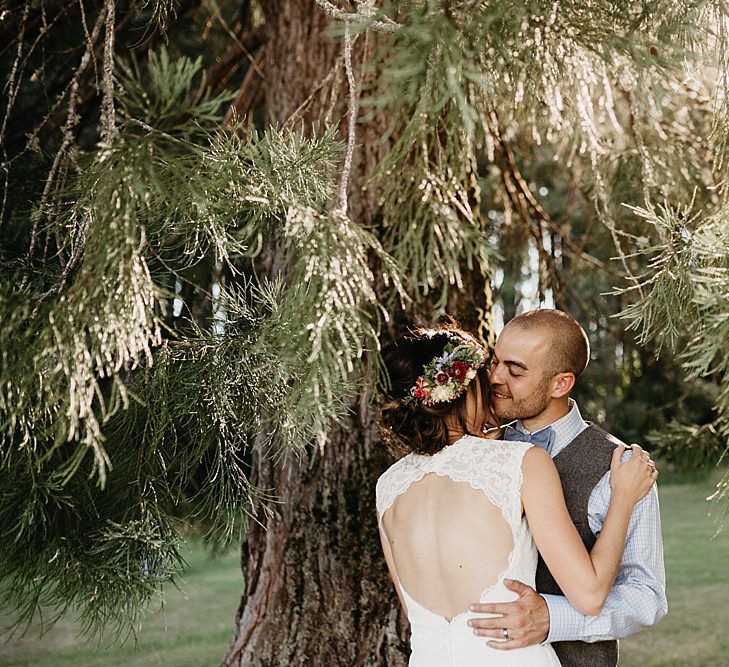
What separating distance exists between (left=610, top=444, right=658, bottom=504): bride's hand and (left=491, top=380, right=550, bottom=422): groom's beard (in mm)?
254

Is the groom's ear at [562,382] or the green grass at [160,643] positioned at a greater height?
the groom's ear at [562,382]

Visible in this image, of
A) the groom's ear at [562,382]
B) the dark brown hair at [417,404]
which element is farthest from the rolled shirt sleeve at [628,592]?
the dark brown hair at [417,404]

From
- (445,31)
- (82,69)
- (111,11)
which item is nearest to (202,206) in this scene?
(445,31)

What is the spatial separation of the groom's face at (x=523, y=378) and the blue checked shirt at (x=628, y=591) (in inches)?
10.6

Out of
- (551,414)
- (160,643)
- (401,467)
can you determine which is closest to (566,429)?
(551,414)

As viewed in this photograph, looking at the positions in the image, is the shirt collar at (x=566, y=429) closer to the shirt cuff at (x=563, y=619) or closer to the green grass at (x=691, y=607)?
the shirt cuff at (x=563, y=619)

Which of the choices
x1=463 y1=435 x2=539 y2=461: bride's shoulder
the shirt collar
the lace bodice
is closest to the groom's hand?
the lace bodice

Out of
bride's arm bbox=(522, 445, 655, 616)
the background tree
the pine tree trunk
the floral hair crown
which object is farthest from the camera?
the pine tree trunk

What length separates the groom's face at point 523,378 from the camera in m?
2.24

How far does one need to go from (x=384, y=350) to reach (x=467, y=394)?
0.74 feet

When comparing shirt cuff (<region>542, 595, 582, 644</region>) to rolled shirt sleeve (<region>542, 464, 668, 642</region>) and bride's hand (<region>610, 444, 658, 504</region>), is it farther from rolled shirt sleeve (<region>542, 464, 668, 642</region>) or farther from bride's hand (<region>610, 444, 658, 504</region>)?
bride's hand (<region>610, 444, 658, 504</region>)

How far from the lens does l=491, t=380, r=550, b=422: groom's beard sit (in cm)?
223

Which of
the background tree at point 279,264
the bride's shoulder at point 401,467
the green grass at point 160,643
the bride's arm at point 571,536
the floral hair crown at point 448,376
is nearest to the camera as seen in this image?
the background tree at point 279,264

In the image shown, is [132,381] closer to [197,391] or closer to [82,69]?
[197,391]
